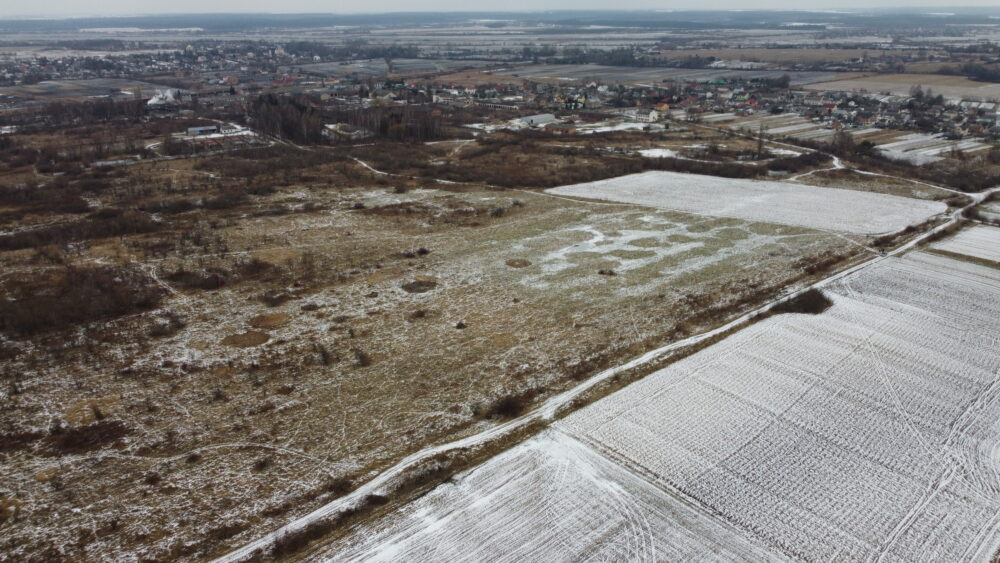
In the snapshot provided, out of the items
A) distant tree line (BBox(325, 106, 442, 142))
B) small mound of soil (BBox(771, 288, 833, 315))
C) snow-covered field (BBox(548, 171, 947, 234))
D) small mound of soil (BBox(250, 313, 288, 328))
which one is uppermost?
distant tree line (BBox(325, 106, 442, 142))

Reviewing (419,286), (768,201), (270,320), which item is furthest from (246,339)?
(768,201)

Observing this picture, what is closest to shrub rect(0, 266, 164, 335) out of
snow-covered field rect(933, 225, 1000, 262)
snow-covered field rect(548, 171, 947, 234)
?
snow-covered field rect(548, 171, 947, 234)

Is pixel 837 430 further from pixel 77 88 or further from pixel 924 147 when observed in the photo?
pixel 77 88

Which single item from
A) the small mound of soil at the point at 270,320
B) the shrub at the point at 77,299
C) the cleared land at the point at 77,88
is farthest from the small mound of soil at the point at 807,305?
the cleared land at the point at 77,88

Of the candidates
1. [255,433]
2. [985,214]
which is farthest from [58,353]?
[985,214]

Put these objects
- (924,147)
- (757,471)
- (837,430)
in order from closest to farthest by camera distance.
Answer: (757,471) < (837,430) < (924,147)

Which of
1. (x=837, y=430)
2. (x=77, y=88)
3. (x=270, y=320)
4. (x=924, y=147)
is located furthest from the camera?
(x=77, y=88)

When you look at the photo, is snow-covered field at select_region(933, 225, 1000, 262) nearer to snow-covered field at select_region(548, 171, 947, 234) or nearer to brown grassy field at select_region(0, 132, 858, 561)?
snow-covered field at select_region(548, 171, 947, 234)
